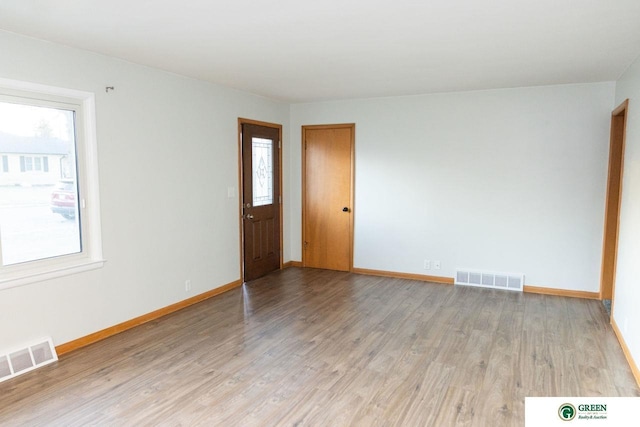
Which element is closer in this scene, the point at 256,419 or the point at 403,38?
the point at 256,419

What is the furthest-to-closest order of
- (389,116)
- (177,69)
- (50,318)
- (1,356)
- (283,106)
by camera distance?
(283,106)
(389,116)
(177,69)
(50,318)
(1,356)

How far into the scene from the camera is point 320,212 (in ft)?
21.2

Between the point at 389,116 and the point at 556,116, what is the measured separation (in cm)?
200

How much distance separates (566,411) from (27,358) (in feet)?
11.5

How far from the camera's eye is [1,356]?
307 cm

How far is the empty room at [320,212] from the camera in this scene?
278 centimetres

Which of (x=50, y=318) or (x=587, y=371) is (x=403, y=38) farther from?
(x=50, y=318)

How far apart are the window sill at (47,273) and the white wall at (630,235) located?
4265mm

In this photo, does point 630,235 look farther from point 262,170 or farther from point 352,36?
point 262,170

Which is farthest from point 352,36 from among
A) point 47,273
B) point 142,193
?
point 47,273

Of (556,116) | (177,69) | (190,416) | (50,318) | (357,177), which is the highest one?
(177,69)

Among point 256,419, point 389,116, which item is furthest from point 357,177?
point 256,419

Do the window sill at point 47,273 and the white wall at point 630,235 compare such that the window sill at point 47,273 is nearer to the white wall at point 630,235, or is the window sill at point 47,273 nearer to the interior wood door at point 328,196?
the interior wood door at point 328,196

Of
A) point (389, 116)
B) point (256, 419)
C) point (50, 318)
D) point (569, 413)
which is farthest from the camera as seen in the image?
point (389, 116)
